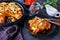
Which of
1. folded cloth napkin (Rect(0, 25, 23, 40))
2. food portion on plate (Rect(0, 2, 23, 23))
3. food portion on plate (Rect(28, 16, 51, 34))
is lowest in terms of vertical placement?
folded cloth napkin (Rect(0, 25, 23, 40))

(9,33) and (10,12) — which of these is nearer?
(9,33)

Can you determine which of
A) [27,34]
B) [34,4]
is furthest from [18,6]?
[27,34]

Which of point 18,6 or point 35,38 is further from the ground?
point 18,6

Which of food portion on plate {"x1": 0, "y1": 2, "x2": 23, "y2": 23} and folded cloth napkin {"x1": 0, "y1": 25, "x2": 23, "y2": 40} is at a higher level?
food portion on plate {"x1": 0, "y1": 2, "x2": 23, "y2": 23}

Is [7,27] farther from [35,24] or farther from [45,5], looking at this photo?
[45,5]

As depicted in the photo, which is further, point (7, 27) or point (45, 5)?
point (45, 5)
